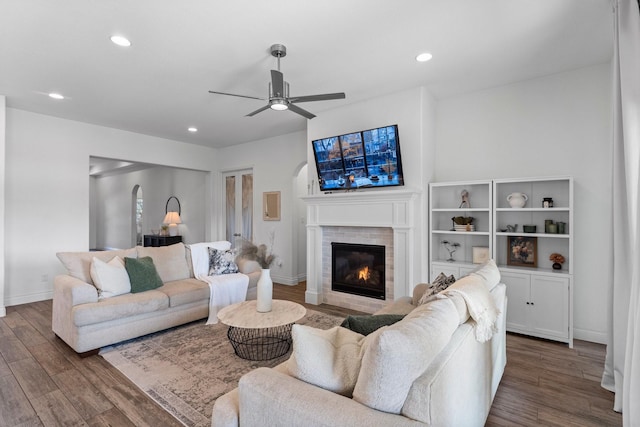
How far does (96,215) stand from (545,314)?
1293 cm

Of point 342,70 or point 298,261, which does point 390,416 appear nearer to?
point 342,70

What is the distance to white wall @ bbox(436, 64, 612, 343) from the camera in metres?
3.27

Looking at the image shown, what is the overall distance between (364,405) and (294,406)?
26 centimetres

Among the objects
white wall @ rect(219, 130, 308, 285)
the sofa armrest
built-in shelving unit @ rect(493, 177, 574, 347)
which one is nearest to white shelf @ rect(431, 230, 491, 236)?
built-in shelving unit @ rect(493, 177, 574, 347)

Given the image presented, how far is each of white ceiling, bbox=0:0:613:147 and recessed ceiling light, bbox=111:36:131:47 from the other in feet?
0.18

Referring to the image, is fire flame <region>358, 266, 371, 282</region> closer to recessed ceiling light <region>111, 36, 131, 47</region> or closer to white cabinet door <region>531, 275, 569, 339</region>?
white cabinet door <region>531, 275, 569, 339</region>

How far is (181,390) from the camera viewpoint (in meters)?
2.38

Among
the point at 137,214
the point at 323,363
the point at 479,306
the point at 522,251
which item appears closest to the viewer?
the point at 323,363

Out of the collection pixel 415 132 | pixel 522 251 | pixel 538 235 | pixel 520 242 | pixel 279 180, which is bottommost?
pixel 522 251

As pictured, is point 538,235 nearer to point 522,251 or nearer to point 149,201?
point 522,251

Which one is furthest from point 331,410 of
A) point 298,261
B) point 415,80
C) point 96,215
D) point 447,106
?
point 96,215

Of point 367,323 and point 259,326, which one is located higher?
point 367,323

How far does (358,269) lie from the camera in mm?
4449

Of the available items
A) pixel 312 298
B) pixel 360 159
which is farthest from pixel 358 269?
pixel 360 159
